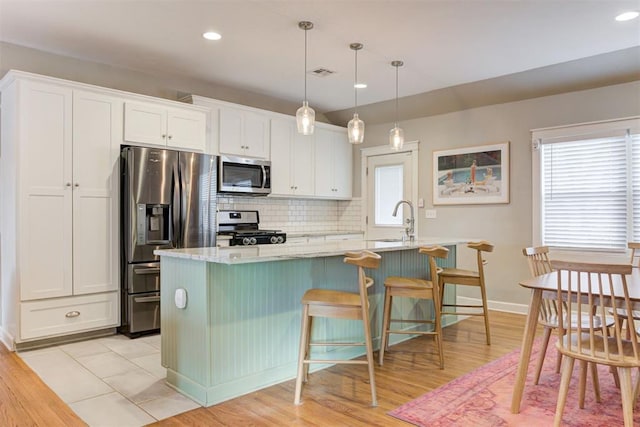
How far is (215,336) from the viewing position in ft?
8.32

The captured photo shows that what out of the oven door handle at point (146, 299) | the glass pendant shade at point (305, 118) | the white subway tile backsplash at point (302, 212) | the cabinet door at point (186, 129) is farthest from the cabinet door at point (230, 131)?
the glass pendant shade at point (305, 118)

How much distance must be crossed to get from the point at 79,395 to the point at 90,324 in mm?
1306

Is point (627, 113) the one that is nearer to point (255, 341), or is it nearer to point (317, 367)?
point (317, 367)

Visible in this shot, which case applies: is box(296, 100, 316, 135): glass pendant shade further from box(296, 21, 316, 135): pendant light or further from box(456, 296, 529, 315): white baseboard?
box(456, 296, 529, 315): white baseboard

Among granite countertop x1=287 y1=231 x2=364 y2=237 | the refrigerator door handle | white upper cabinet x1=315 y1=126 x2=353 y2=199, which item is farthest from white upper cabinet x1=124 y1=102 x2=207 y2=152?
white upper cabinet x1=315 y1=126 x2=353 y2=199

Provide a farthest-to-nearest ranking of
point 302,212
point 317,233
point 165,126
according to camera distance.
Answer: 1. point 302,212
2. point 317,233
3. point 165,126

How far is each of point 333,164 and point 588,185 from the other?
Answer: 3.14 m

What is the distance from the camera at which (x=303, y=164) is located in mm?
5855

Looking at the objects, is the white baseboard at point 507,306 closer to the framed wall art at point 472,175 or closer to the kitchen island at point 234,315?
the framed wall art at point 472,175

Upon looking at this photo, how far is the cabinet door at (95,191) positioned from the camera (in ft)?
12.3

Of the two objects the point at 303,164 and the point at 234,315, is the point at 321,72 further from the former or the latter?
the point at 234,315

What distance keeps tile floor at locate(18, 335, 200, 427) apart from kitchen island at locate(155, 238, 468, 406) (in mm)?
173

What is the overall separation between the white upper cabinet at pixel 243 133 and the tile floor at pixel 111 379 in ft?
7.39

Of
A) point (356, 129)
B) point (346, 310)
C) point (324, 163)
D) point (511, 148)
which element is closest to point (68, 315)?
point (346, 310)
